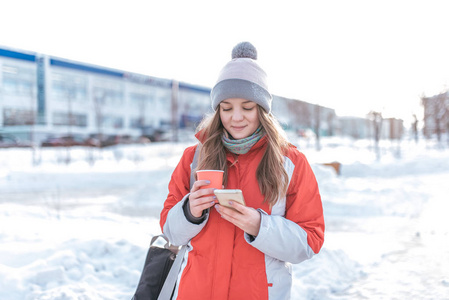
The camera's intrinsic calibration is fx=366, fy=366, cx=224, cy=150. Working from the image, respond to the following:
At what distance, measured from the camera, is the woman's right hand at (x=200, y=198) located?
152cm

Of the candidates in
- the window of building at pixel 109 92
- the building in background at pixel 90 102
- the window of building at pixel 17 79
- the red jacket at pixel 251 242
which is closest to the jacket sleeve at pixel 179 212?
the red jacket at pixel 251 242

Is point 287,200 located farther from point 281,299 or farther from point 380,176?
point 380,176

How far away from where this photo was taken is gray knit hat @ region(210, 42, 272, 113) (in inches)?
70.1

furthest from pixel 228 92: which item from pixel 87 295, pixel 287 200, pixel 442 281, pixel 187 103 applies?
pixel 187 103

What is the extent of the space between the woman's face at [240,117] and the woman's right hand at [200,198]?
15.4 inches

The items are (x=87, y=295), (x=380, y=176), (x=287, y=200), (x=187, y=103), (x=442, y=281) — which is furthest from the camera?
(x=187, y=103)

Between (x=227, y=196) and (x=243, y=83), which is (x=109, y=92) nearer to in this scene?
(x=243, y=83)

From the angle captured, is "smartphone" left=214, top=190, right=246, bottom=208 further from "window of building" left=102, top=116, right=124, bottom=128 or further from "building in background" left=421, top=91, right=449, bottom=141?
"window of building" left=102, top=116, right=124, bottom=128

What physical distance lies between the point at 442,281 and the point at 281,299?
343 cm

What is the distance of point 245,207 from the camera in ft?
4.91

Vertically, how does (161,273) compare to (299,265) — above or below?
above

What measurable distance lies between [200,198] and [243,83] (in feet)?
2.02

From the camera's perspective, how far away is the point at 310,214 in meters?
1.70

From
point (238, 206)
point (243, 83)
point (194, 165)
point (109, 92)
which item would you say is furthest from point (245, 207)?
point (109, 92)
